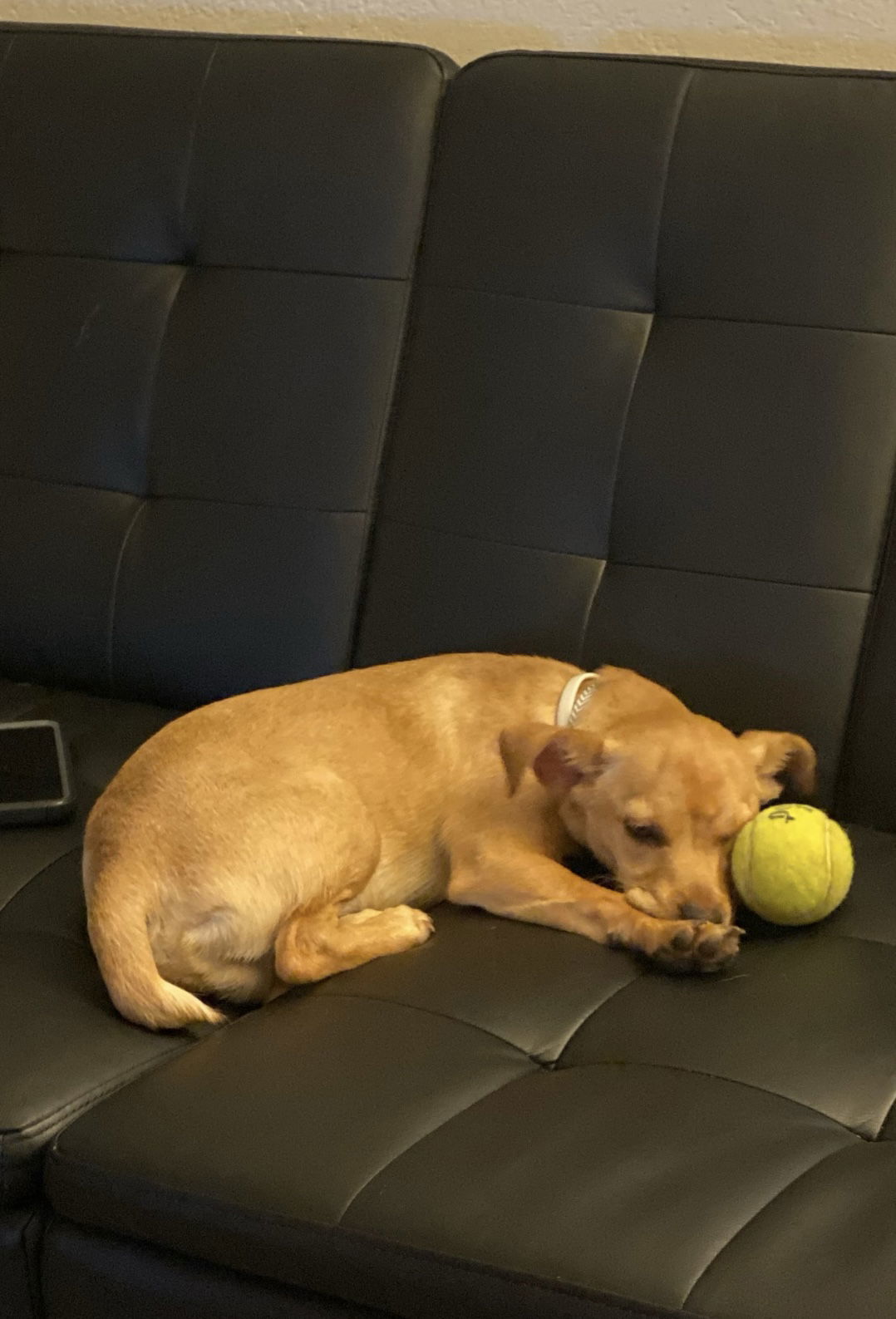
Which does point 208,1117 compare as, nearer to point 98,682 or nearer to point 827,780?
point 827,780

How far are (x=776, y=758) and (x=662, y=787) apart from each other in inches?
6.7

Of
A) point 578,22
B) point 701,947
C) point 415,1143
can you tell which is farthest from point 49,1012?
point 578,22

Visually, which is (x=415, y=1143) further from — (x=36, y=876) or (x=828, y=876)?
(x=36, y=876)

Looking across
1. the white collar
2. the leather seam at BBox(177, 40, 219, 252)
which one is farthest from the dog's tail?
the leather seam at BBox(177, 40, 219, 252)

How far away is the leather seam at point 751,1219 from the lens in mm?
1375

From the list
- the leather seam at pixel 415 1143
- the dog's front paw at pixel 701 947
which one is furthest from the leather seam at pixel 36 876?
the dog's front paw at pixel 701 947

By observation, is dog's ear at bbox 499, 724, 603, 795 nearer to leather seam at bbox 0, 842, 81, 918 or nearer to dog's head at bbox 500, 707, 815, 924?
dog's head at bbox 500, 707, 815, 924

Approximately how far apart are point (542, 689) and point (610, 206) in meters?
0.73

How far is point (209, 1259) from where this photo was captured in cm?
166

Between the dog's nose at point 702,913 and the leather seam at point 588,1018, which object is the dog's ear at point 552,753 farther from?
the leather seam at point 588,1018

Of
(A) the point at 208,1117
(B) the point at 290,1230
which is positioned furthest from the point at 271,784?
(B) the point at 290,1230

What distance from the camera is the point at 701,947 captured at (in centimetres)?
191

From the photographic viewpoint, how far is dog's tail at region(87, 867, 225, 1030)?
1915mm

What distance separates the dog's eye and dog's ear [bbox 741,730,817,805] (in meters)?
0.15
